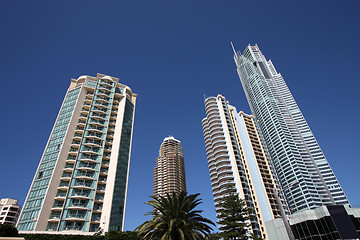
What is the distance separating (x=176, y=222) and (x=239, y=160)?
7704 centimetres

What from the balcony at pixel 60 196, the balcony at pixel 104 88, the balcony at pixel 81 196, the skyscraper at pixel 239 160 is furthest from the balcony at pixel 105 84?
the skyscraper at pixel 239 160

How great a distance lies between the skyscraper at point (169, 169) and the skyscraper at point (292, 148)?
68.1 m

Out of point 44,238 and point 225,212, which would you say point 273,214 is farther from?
point 44,238

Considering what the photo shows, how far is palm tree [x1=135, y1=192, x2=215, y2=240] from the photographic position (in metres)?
24.1

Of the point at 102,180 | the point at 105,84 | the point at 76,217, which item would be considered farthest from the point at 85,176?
the point at 105,84

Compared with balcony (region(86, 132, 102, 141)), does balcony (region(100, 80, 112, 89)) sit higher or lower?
higher

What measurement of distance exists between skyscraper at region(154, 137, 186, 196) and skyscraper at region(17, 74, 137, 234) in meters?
80.6

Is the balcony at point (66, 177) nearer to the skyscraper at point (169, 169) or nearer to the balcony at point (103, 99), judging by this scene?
the balcony at point (103, 99)

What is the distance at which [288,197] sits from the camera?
5320 inches

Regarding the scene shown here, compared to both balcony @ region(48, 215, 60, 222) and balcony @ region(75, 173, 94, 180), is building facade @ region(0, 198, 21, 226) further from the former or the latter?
balcony @ region(48, 215, 60, 222)

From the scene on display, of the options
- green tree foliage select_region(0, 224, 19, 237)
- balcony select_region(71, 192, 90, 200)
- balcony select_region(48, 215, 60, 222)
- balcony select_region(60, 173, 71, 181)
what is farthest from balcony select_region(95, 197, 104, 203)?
green tree foliage select_region(0, 224, 19, 237)

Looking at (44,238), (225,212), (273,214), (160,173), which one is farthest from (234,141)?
(44,238)

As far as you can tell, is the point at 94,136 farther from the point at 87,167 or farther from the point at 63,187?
the point at 63,187

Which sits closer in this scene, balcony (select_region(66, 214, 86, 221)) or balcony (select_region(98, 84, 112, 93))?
balcony (select_region(66, 214, 86, 221))
